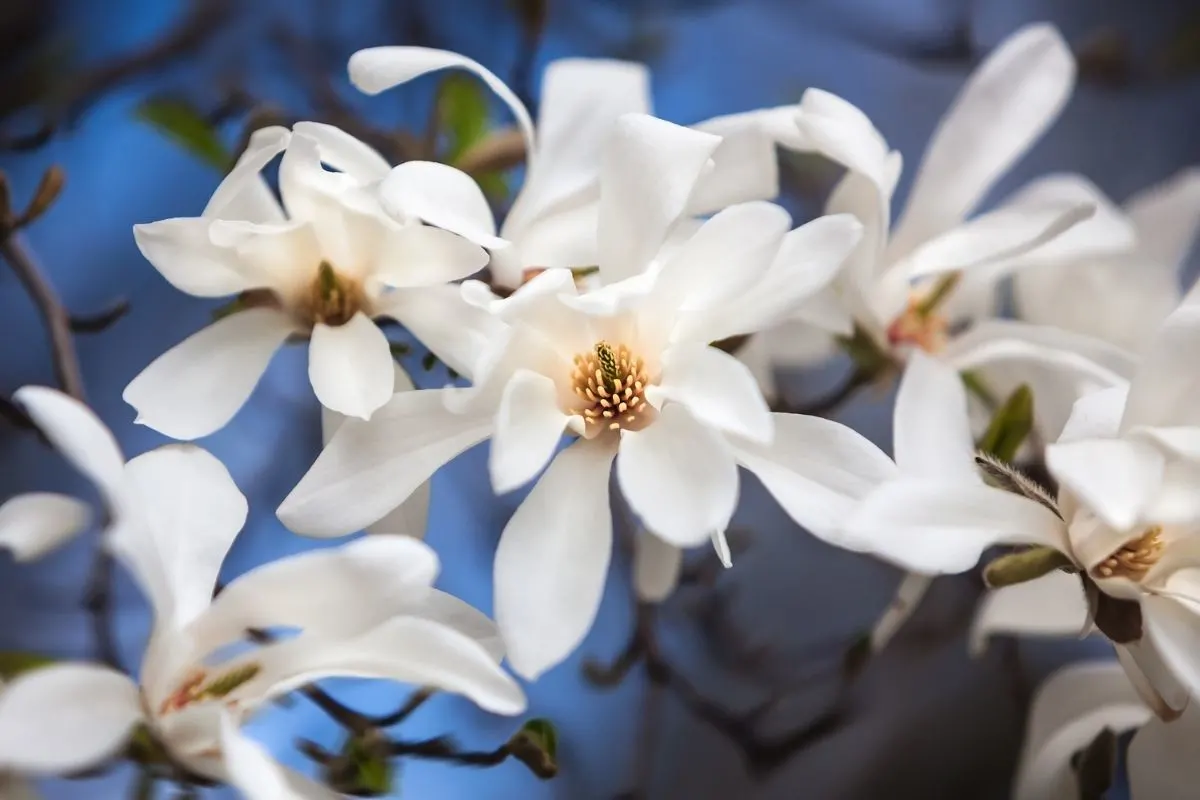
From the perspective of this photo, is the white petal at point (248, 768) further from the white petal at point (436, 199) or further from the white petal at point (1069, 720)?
the white petal at point (1069, 720)

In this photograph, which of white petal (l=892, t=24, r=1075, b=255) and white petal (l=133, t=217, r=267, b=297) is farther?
white petal (l=892, t=24, r=1075, b=255)

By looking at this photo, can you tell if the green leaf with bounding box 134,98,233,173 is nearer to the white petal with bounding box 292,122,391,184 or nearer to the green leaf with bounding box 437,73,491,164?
the green leaf with bounding box 437,73,491,164

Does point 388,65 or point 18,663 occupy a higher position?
point 388,65

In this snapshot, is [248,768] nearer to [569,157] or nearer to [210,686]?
[210,686]

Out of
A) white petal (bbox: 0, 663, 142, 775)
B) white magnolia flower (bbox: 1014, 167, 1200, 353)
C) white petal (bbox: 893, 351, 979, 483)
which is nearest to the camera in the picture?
white petal (bbox: 0, 663, 142, 775)

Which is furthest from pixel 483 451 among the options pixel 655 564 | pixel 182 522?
pixel 182 522

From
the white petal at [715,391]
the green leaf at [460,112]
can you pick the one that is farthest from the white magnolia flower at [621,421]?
the green leaf at [460,112]

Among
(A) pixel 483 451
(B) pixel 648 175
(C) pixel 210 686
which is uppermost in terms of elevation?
(B) pixel 648 175

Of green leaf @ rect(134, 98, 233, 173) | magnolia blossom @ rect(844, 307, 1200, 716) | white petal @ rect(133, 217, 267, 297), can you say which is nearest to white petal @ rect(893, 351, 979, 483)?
magnolia blossom @ rect(844, 307, 1200, 716)

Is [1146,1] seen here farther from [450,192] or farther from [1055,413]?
[450,192]
